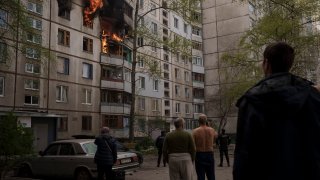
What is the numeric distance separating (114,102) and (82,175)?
35166 mm

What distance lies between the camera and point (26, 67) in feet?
130

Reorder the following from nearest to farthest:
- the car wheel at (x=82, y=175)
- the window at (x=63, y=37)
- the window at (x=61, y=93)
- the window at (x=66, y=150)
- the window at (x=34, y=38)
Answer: the car wheel at (x=82, y=175), the window at (x=66, y=150), the window at (x=34, y=38), the window at (x=61, y=93), the window at (x=63, y=37)

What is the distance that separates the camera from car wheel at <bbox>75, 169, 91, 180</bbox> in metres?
14.5

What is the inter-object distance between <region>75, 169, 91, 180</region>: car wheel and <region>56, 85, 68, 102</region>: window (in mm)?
29015


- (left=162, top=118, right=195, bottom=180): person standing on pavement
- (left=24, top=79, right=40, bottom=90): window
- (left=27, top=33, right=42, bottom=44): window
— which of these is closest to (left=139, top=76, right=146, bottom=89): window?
(left=24, top=79, right=40, bottom=90): window

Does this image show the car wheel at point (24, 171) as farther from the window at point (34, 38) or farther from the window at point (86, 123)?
the window at point (86, 123)

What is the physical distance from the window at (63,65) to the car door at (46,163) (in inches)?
1102

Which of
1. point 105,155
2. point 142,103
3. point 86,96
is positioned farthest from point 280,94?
point 142,103

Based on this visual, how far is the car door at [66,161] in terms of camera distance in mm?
14969

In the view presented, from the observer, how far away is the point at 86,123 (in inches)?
1810

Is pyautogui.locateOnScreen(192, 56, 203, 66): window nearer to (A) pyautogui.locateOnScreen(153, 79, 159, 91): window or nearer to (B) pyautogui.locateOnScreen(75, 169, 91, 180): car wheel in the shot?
(A) pyautogui.locateOnScreen(153, 79, 159, 91): window

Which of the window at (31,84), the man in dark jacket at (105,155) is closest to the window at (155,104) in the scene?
the window at (31,84)

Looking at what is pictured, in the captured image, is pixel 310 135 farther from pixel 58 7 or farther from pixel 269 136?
pixel 58 7

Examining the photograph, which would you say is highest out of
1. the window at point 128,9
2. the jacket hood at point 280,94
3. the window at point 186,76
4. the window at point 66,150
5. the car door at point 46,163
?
the window at point 128,9
